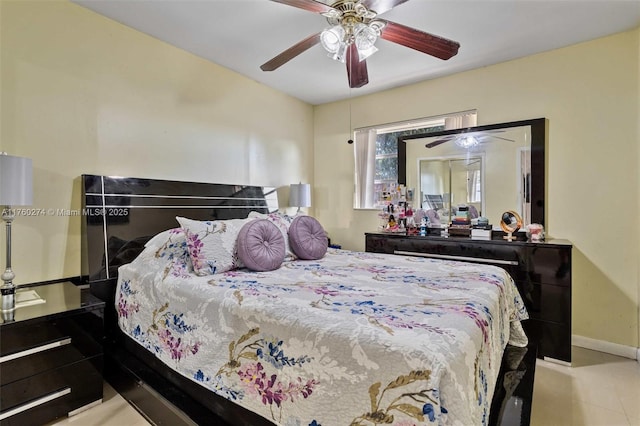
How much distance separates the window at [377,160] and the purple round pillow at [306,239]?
1.35 meters

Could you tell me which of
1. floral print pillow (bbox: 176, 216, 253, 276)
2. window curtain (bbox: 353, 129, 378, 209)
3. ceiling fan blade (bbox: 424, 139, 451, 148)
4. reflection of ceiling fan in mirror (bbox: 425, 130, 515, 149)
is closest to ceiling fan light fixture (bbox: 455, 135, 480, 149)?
reflection of ceiling fan in mirror (bbox: 425, 130, 515, 149)

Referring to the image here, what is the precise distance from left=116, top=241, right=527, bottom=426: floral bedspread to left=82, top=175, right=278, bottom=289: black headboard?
30cm

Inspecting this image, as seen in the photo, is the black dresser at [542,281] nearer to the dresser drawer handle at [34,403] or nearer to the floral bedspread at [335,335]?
the floral bedspread at [335,335]

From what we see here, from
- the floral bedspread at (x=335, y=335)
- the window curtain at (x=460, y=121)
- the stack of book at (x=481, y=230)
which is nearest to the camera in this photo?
the floral bedspread at (x=335, y=335)

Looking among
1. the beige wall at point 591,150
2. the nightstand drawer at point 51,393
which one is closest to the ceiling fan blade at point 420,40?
the beige wall at point 591,150

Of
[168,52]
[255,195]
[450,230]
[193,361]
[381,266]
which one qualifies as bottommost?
[193,361]

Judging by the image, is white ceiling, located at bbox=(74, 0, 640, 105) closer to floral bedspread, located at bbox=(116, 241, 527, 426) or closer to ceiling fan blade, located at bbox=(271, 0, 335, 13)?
ceiling fan blade, located at bbox=(271, 0, 335, 13)

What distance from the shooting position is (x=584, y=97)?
271cm

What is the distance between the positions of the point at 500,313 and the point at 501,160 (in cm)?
197

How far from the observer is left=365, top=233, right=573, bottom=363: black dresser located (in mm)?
2416

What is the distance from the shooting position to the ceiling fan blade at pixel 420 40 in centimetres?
182

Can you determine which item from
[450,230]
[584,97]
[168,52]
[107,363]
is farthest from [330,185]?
[107,363]

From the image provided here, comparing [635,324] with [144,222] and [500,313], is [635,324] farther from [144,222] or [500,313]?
[144,222]

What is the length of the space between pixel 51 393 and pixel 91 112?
1841 millimetres
